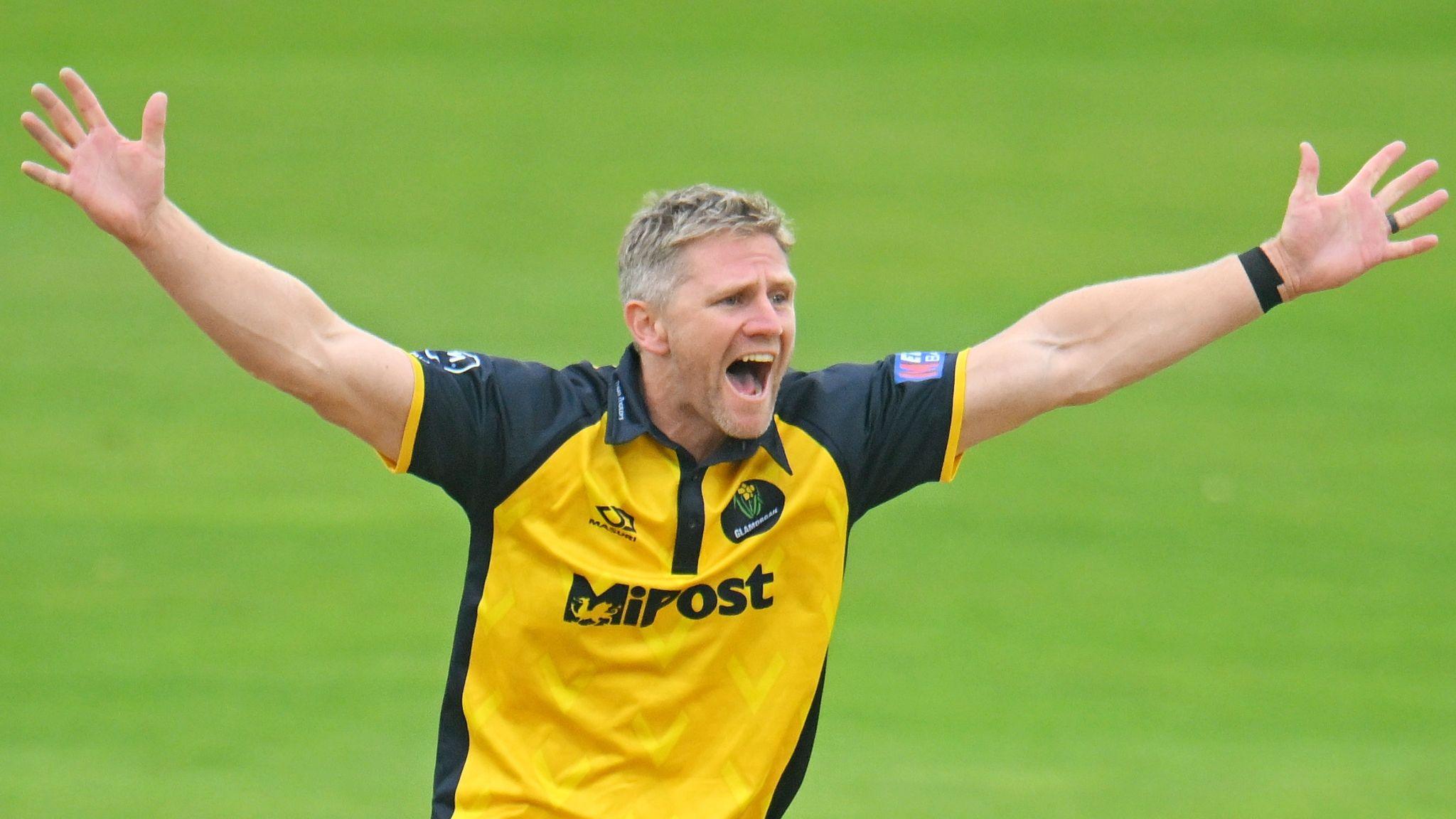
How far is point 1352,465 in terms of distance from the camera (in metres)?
11.2

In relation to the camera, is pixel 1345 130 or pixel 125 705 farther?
pixel 1345 130

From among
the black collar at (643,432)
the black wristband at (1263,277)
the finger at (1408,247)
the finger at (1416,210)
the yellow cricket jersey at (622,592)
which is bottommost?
the yellow cricket jersey at (622,592)

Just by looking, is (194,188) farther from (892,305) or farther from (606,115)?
(892,305)

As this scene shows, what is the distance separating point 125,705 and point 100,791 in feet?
2.37

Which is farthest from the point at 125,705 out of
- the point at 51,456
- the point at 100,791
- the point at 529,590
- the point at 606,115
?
the point at 606,115

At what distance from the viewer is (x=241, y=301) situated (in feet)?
15.6

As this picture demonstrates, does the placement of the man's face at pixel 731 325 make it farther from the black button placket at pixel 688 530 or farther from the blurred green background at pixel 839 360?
the blurred green background at pixel 839 360

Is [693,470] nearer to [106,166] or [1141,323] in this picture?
[1141,323]

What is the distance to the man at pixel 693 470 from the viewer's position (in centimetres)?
515

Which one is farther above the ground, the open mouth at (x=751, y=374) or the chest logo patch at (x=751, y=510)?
the open mouth at (x=751, y=374)

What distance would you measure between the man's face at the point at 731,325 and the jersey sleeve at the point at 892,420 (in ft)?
0.68

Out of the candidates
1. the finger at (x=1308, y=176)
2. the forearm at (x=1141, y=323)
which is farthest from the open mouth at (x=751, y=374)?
the finger at (x=1308, y=176)

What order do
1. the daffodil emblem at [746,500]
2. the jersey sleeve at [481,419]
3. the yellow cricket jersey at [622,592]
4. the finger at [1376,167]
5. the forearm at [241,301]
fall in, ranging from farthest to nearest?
the finger at [1376,167] → the daffodil emblem at [746,500] → the yellow cricket jersey at [622,592] → the jersey sleeve at [481,419] → the forearm at [241,301]

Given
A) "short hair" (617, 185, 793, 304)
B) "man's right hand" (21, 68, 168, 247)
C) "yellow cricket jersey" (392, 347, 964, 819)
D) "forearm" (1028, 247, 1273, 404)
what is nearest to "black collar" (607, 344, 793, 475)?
"yellow cricket jersey" (392, 347, 964, 819)
